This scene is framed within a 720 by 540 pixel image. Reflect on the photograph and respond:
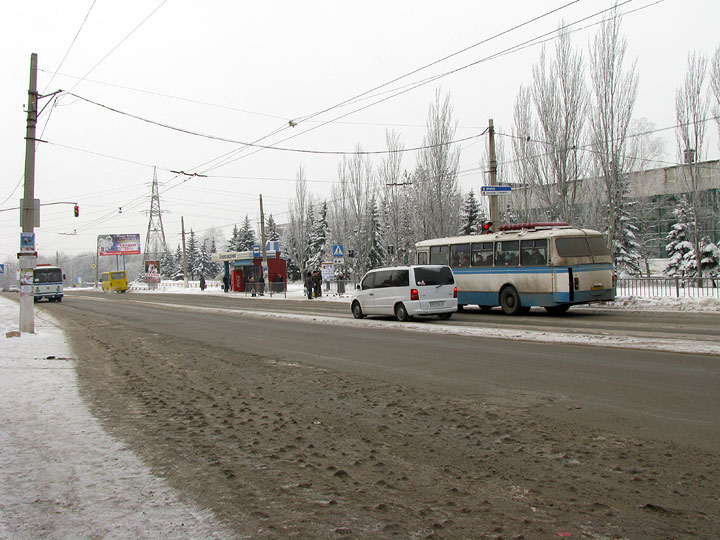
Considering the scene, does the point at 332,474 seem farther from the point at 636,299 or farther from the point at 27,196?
the point at 636,299

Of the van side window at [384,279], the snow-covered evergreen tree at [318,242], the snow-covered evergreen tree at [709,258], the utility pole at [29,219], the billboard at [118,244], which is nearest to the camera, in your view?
the utility pole at [29,219]

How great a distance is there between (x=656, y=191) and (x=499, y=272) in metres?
41.7

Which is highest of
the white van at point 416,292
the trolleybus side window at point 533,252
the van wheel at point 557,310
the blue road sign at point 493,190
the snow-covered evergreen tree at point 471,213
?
the snow-covered evergreen tree at point 471,213

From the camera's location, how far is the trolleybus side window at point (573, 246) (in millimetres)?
18766

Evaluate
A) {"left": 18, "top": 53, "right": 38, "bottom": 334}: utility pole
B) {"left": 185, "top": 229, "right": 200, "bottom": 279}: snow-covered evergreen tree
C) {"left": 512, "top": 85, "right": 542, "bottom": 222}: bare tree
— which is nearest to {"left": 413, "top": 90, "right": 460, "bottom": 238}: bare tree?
{"left": 512, "top": 85, "right": 542, "bottom": 222}: bare tree

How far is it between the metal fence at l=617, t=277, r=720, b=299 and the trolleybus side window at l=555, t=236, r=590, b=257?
643 centimetres

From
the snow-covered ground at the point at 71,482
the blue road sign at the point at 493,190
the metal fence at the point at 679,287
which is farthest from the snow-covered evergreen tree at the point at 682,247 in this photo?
the snow-covered ground at the point at 71,482

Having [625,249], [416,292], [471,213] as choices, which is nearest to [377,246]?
[471,213]

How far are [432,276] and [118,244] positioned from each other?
3238 inches

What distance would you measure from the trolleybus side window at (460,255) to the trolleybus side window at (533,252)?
265 centimetres

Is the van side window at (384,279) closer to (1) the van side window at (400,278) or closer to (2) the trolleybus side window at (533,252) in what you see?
(1) the van side window at (400,278)

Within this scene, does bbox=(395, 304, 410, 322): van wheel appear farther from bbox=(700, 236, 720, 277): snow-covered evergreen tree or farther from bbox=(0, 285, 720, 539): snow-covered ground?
bbox=(700, 236, 720, 277): snow-covered evergreen tree

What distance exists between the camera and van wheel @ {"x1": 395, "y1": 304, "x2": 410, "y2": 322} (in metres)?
19.1

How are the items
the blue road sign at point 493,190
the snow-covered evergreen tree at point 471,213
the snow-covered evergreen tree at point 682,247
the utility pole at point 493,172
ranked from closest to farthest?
the blue road sign at point 493,190
the utility pole at point 493,172
the snow-covered evergreen tree at point 682,247
the snow-covered evergreen tree at point 471,213
